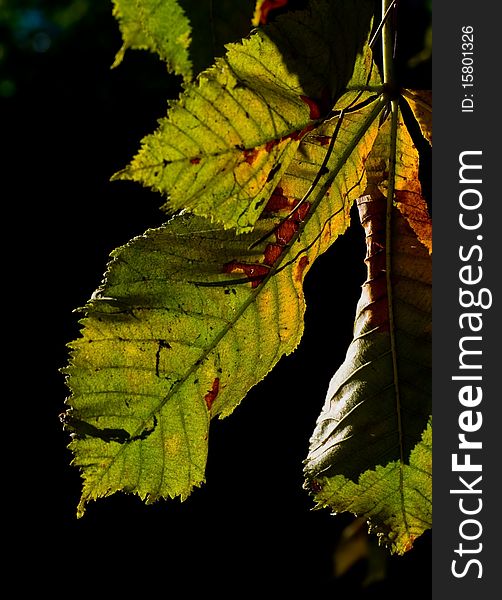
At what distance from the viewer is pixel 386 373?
720 millimetres

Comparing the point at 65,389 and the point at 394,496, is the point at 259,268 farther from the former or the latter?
the point at 65,389

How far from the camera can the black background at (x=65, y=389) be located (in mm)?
2990

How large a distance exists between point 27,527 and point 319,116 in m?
3.15

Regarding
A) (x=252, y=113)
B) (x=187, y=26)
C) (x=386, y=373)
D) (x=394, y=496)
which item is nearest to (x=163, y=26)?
(x=187, y=26)

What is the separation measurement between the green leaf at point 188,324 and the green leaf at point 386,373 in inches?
3.2

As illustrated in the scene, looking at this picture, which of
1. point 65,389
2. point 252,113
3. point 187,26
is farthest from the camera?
point 65,389

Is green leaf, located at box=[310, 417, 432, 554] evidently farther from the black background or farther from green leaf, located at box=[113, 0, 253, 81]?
the black background

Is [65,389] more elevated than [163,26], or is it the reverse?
[65,389]

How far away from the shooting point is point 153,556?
329cm

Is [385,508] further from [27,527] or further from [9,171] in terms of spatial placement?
[9,171]

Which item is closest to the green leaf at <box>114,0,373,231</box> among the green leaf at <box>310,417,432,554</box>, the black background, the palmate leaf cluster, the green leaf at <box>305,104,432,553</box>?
the palmate leaf cluster

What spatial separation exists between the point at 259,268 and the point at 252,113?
0.13m

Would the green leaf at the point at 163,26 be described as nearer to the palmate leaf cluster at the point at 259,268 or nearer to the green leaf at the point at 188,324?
the palmate leaf cluster at the point at 259,268

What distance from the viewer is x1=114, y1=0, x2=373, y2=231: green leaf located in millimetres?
519
